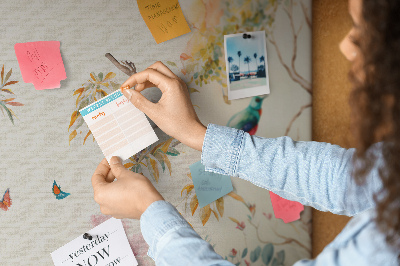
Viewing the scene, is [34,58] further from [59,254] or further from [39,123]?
[59,254]

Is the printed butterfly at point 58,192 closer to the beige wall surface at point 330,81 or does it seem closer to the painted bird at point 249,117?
the painted bird at point 249,117

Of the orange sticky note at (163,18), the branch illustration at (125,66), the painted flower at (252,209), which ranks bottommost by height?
the painted flower at (252,209)

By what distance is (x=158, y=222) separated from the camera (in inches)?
20.4

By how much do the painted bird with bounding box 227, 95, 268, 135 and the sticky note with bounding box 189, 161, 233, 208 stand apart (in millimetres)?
125

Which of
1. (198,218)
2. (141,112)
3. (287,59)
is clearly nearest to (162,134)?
(141,112)

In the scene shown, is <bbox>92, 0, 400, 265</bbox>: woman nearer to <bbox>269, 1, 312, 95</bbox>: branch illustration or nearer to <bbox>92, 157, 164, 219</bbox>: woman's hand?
<bbox>92, 157, 164, 219</bbox>: woman's hand

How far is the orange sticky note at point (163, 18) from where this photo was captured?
68 cm

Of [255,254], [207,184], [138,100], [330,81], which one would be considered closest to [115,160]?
[138,100]

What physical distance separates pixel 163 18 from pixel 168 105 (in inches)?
7.1

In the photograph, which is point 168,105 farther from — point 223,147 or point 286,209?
point 286,209

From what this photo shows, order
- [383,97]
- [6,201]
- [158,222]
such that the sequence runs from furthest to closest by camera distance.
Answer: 1. [6,201]
2. [158,222]
3. [383,97]

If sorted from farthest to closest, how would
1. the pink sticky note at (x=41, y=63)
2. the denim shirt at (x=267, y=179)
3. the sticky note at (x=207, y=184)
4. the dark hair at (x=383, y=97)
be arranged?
the sticky note at (x=207, y=184) → the pink sticky note at (x=41, y=63) → the denim shirt at (x=267, y=179) → the dark hair at (x=383, y=97)

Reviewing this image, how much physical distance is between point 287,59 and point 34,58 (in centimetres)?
57

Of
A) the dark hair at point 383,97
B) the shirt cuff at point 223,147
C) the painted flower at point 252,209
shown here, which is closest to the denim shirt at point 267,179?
the shirt cuff at point 223,147
